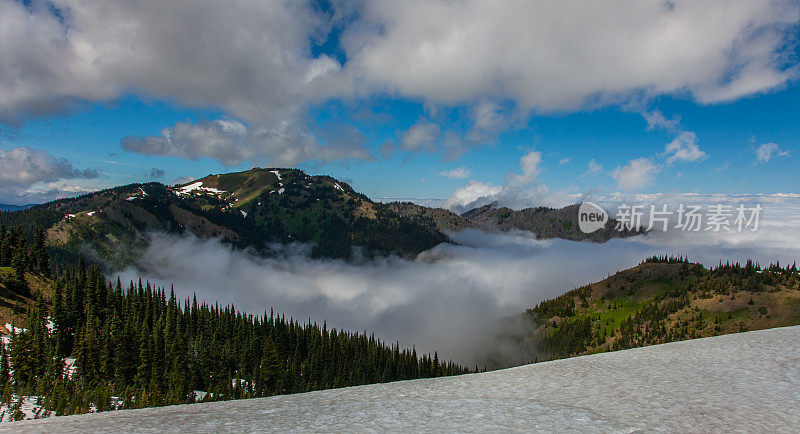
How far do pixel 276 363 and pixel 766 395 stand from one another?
145747mm

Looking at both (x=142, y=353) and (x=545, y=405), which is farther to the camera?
(x=142, y=353)

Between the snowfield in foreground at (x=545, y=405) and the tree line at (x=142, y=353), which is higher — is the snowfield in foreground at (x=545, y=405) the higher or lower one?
the higher one

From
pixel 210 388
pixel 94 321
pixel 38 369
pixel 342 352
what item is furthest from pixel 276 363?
pixel 38 369

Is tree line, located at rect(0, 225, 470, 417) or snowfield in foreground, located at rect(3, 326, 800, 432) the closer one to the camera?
snowfield in foreground, located at rect(3, 326, 800, 432)

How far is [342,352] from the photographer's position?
6624 inches

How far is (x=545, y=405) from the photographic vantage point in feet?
33.3

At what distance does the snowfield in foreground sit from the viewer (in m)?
8.74

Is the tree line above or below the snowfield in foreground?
below

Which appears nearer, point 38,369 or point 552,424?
point 552,424

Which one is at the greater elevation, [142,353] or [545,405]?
[545,405]

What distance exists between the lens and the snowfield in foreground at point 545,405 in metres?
8.74

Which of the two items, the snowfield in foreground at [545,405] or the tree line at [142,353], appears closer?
the snowfield in foreground at [545,405]

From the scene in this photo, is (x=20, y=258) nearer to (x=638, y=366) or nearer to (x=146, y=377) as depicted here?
(x=146, y=377)

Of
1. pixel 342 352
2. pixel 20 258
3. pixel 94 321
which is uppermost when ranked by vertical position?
pixel 20 258
